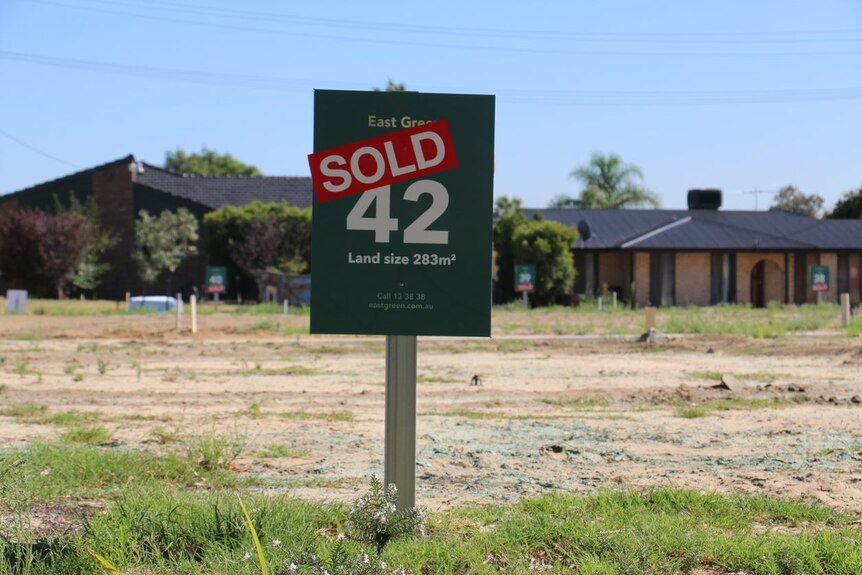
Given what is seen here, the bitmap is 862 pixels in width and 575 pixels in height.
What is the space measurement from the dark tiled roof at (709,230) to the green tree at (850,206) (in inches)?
650

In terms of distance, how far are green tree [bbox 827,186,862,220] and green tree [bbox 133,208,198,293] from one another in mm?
43994

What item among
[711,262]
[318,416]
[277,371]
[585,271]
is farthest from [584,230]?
[318,416]

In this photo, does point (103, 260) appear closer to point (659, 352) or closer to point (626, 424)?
point (659, 352)

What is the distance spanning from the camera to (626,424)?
12461mm

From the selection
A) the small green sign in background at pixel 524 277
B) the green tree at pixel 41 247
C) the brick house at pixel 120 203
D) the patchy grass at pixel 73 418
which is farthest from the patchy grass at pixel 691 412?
the brick house at pixel 120 203

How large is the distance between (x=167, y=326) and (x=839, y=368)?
20193 millimetres

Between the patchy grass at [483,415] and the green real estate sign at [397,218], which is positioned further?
the patchy grass at [483,415]

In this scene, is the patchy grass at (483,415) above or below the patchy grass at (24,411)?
below

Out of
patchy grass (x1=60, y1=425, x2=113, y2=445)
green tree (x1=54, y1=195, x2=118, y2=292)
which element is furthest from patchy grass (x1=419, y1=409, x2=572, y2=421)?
green tree (x1=54, y1=195, x2=118, y2=292)

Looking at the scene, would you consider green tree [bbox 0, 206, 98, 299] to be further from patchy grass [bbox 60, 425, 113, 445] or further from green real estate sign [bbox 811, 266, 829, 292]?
patchy grass [bbox 60, 425, 113, 445]

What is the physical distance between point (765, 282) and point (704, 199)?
7.64 metres

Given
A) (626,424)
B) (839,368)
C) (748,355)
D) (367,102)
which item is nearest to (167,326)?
(748,355)

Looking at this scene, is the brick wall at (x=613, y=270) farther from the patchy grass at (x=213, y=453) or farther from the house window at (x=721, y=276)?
the patchy grass at (x=213, y=453)

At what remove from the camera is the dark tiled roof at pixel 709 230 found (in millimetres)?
49562
